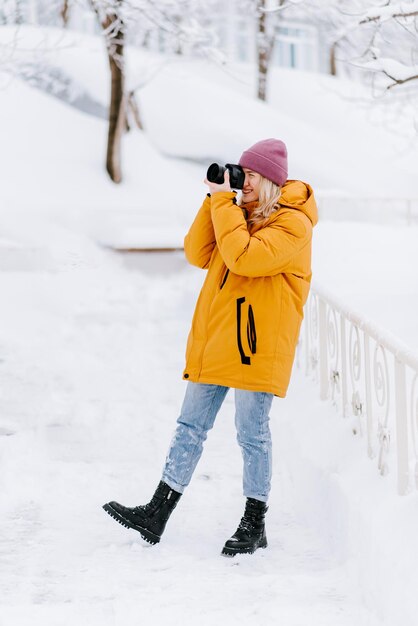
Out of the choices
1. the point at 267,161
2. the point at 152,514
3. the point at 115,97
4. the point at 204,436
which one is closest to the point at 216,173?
the point at 267,161

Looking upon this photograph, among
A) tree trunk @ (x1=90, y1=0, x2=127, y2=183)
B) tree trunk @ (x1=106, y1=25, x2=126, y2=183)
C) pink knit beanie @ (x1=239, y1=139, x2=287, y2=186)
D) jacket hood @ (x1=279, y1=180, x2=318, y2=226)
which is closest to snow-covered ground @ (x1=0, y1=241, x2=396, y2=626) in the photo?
jacket hood @ (x1=279, y1=180, x2=318, y2=226)

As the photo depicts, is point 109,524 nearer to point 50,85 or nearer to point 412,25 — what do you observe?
point 412,25

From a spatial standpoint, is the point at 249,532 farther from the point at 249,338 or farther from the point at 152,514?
the point at 249,338

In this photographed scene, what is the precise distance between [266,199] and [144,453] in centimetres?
216

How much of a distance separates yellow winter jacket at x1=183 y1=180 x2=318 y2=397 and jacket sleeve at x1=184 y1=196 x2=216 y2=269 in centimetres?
4

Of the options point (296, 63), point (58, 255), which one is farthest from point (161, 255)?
point (296, 63)

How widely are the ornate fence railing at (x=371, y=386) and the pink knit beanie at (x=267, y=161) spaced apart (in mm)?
762

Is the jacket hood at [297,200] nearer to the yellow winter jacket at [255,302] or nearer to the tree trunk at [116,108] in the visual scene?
the yellow winter jacket at [255,302]

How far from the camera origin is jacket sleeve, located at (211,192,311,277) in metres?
3.36

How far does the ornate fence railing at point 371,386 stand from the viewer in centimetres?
332

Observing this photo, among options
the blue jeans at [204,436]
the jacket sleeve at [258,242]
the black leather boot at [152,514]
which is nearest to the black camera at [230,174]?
the jacket sleeve at [258,242]

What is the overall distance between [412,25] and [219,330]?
14.3 feet

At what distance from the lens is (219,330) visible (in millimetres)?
3549

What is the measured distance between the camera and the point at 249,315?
3.51 metres
